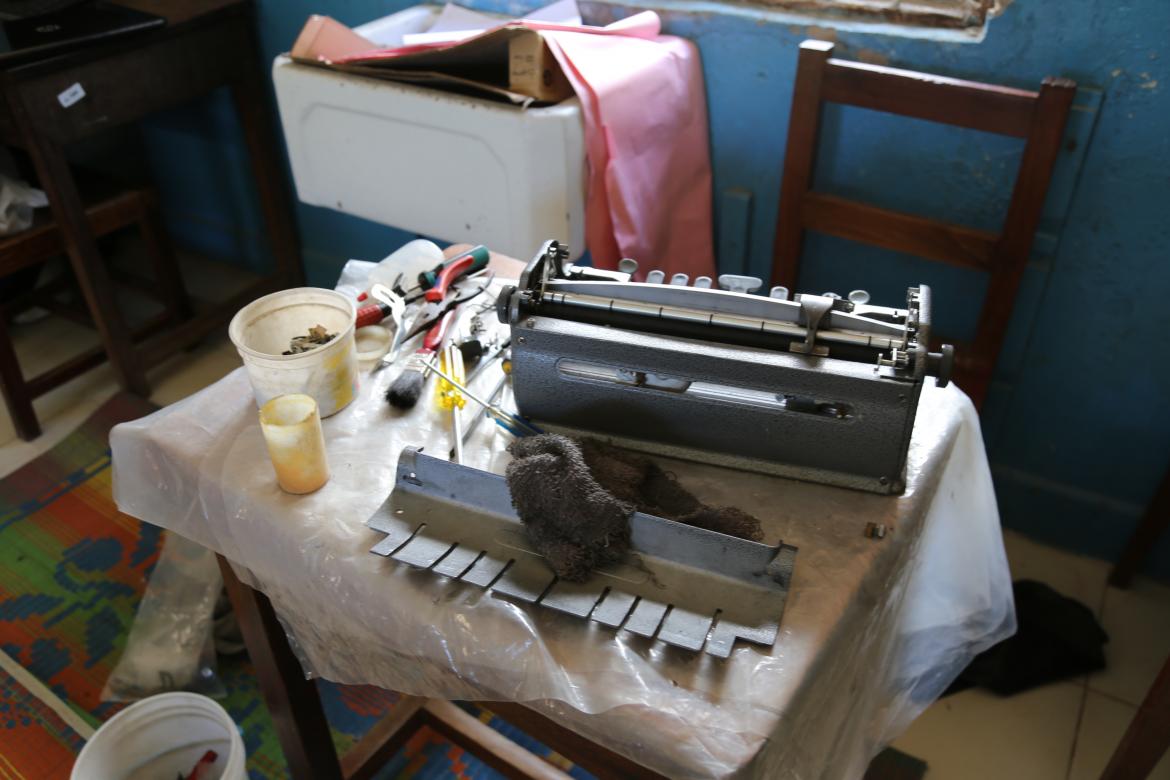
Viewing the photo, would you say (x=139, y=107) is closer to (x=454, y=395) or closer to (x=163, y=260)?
(x=163, y=260)

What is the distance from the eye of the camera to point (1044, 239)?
160 centimetres

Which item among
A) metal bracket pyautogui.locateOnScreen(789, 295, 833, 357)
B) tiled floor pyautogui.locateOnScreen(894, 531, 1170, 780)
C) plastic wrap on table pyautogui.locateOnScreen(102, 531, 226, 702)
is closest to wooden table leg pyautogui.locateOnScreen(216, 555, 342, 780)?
plastic wrap on table pyautogui.locateOnScreen(102, 531, 226, 702)

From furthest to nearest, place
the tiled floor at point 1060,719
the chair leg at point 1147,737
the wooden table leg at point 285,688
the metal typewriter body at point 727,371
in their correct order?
the tiled floor at point 1060,719 < the chair leg at point 1147,737 < the wooden table leg at point 285,688 < the metal typewriter body at point 727,371

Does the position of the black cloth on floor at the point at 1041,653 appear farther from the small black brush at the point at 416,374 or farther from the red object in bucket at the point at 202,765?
the red object in bucket at the point at 202,765

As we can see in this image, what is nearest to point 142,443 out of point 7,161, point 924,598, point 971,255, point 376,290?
point 376,290

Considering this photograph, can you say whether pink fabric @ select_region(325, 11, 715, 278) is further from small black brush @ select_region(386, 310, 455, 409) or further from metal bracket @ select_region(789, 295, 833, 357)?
metal bracket @ select_region(789, 295, 833, 357)

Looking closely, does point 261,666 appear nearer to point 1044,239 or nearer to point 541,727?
point 541,727

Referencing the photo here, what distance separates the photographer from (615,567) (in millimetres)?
821

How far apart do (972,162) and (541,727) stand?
1254 mm

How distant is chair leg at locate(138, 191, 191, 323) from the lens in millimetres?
2371

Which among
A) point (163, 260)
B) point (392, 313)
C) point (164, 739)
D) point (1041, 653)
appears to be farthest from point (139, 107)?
point (1041, 653)

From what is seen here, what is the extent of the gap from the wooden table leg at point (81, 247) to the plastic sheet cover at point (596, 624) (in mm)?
1243

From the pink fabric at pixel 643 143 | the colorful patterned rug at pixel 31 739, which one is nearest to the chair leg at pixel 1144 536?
the pink fabric at pixel 643 143

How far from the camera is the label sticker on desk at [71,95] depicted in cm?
194
